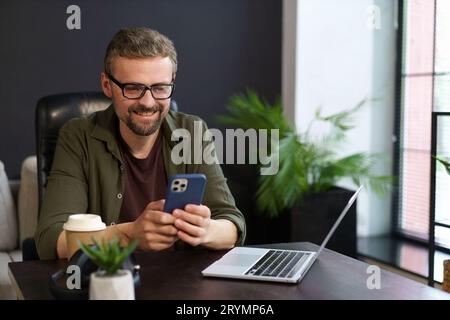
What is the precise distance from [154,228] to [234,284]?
29 cm

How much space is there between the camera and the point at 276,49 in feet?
15.2

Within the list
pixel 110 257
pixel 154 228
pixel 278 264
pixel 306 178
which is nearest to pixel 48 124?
pixel 154 228

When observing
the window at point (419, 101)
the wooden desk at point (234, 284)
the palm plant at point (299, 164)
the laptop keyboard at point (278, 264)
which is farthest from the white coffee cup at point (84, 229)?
the window at point (419, 101)

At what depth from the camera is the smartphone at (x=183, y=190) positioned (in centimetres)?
162

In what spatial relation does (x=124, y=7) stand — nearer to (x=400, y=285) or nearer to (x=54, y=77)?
(x=54, y=77)

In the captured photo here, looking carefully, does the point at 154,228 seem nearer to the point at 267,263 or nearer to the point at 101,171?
the point at 267,263

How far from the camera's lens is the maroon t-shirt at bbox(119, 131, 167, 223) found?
225cm

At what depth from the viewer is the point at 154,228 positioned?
1760 mm

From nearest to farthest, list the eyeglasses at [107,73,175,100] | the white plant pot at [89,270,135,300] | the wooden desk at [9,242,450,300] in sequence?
the white plant pot at [89,270,135,300]
the wooden desk at [9,242,450,300]
the eyeglasses at [107,73,175,100]

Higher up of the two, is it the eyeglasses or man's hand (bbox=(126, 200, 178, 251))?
the eyeglasses

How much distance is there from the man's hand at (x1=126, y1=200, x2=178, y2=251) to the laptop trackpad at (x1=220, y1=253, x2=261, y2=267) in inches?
6.1

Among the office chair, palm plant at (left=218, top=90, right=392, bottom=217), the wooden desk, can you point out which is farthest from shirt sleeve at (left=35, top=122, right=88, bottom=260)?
palm plant at (left=218, top=90, right=392, bottom=217)

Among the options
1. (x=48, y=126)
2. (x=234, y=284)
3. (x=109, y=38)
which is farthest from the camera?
(x=109, y=38)

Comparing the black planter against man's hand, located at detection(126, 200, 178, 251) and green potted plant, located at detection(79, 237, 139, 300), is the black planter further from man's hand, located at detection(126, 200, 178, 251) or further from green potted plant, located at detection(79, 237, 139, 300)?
green potted plant, located at detection(79, 237, 139, 300)
